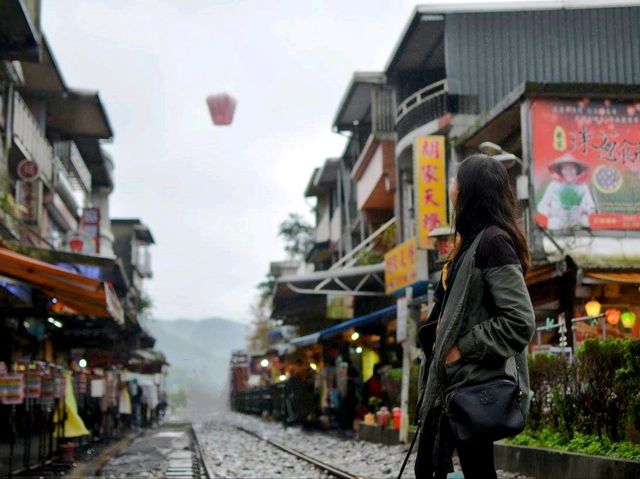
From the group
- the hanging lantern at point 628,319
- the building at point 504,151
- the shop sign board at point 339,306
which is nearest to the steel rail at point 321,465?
the building at point 504,151

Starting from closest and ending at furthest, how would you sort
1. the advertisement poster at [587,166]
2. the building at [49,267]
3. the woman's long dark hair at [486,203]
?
the woman's long dark hair at [486,203] → the building at [49,267] → the advertisement poster at [587,166]

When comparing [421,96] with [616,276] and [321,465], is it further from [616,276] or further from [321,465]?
[321,465]

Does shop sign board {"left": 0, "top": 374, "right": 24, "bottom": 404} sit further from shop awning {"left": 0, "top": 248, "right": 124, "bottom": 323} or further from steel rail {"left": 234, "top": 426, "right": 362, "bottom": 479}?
steel rail {"left": 234, "top": 426, "right": 362, "bottom": 479}

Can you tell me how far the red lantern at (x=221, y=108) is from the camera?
62.3 feet

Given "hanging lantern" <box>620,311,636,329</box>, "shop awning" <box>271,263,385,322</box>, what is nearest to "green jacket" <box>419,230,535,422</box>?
"hanging lantern" <box>620,311,636,329</box>

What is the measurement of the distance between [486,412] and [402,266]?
866 inches

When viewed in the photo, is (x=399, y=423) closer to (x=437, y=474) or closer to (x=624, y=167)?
(x=624, y=167)

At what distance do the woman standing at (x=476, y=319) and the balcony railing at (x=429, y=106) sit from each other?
70.3ft

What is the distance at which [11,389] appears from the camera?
1352cm

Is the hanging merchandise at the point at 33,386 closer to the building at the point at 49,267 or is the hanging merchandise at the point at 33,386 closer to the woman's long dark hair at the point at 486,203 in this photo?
the building at the point at 49,267

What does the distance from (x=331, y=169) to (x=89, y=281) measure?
30.4 m

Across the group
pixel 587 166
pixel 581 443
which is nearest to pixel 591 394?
pixel 581 443

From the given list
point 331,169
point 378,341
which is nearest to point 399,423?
point 378,341

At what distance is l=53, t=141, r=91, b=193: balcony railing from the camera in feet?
109
